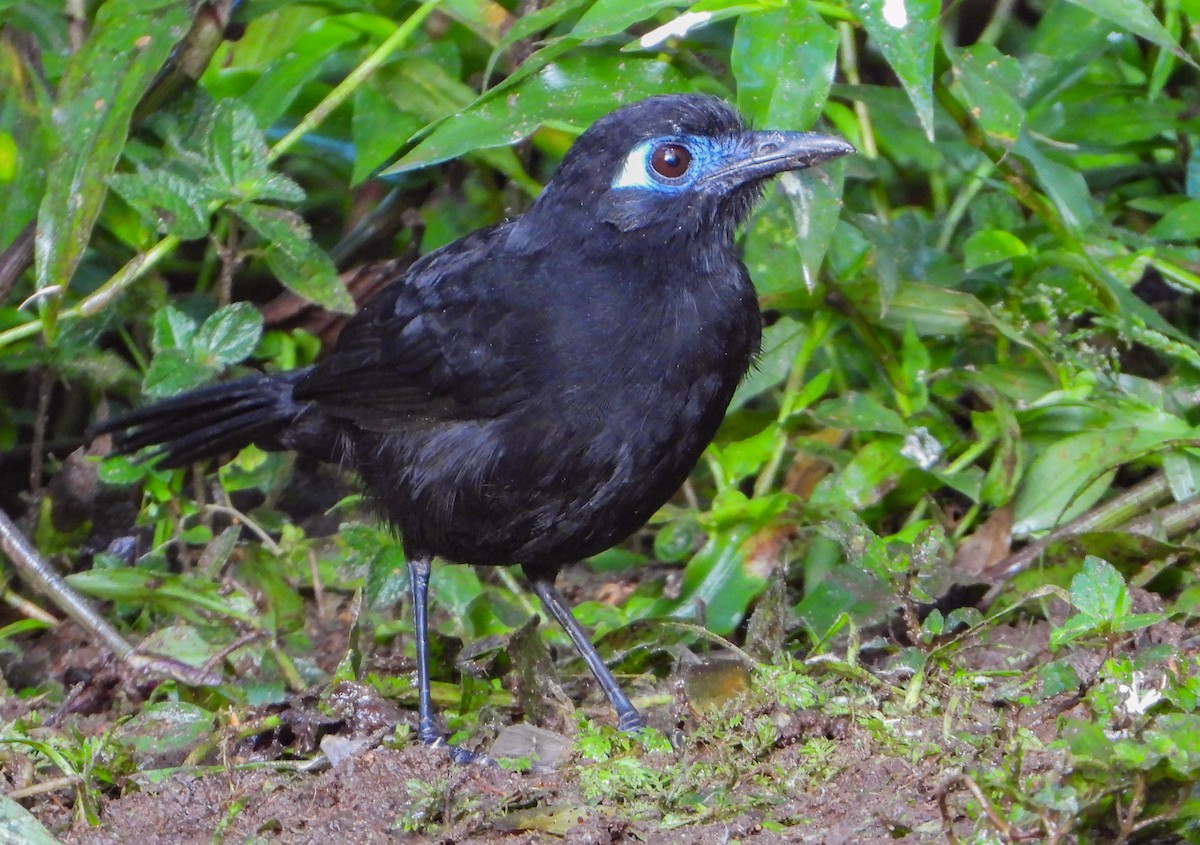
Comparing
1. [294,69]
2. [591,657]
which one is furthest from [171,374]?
[591,657]

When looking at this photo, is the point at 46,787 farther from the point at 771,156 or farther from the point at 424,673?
the point at 771,156

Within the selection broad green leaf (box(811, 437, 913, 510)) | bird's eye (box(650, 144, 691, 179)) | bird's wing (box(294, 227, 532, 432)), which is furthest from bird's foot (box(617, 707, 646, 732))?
bird's eye (box(650, 144, 691, 179))

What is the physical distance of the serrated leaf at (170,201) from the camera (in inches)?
162

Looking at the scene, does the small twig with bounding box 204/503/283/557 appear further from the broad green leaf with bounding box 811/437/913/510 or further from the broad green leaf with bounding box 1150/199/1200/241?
the broad green leaf with bounding box 1150/199/1200/241

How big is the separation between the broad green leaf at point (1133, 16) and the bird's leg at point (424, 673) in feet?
7.33

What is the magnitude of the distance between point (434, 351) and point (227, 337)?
101 centimetres

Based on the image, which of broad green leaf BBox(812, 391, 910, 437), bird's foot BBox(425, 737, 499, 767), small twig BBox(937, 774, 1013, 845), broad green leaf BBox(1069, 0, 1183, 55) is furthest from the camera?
broad green leaf BBox(812, 391, 910, 437)

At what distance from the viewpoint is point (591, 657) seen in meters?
3.87

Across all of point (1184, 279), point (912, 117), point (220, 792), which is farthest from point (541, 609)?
point (1184, 279)

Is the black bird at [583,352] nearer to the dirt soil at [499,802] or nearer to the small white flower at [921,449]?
the dirt soil at [499,802]

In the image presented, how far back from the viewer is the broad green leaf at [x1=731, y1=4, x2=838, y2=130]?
370 centimetres

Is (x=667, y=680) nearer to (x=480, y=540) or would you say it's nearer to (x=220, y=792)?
(x=480, y=540)

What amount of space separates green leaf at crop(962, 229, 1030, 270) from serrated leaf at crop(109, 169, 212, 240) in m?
2.23

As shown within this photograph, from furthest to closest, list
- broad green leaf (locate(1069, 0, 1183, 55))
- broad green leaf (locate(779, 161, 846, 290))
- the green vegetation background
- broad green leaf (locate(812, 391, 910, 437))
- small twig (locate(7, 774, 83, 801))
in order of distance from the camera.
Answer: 1. broad green leaf (locate(812, 391, 910, 437))
2. the green vegetation background
3. broad green leaf (locate(779, 161, 846, 290))
4. broad green leaf (locate(1069, 0, 1183, 55))
5. small twig (locate(7, 774, 83, 801))
